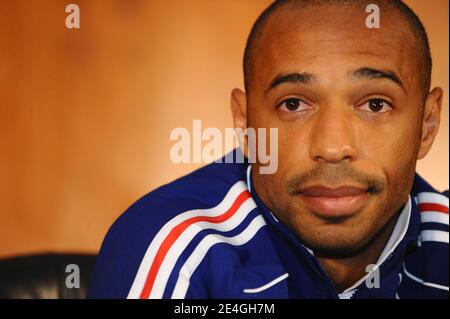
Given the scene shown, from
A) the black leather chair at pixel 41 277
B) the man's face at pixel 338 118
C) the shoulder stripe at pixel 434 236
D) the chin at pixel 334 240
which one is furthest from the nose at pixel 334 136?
the black leather chair at pixel 41 277

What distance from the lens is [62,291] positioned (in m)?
1.26

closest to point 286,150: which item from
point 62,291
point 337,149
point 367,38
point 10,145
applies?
point 337,149

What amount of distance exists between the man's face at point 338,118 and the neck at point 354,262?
0.19 ft

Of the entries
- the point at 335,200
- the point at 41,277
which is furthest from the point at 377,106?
the point at 41,277

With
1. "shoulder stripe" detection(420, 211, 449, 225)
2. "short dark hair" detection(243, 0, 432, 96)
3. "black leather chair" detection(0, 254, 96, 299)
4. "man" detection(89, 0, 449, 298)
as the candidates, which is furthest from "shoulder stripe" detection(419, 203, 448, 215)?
"black leather chair" detection(0, 254, 96, 299)

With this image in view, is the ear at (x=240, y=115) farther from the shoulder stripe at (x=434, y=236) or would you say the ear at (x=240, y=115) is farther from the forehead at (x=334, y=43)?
the shoulder stripe at (x=434, y=236)

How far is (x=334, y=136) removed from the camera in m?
0.96

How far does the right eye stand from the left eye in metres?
0.10

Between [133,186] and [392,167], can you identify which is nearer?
[392,167]

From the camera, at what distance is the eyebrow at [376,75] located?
0.99 meters

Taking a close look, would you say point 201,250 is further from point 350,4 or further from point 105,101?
point 105,101

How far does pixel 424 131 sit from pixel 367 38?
24cm

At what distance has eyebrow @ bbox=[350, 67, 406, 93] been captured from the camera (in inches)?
39.0

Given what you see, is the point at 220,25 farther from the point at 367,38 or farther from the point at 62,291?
the point at 62,291
